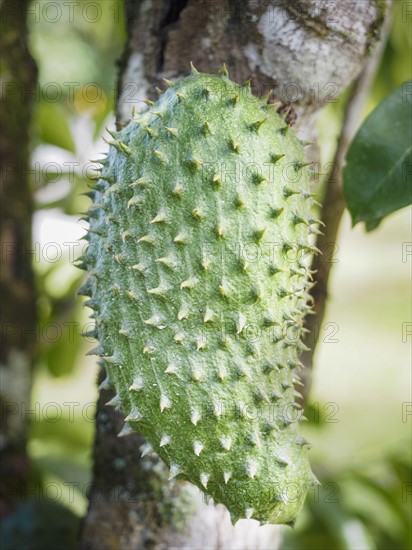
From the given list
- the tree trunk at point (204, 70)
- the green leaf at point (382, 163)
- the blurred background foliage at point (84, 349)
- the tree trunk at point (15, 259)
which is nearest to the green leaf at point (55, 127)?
the blurred background foliage at point (84, 349)

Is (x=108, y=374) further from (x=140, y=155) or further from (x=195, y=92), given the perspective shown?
(x=195, y=92)

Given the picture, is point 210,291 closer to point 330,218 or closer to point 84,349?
point 330,218

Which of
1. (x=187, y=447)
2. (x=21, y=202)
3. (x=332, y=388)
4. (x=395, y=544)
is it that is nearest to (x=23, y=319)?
(x=21, y=202)

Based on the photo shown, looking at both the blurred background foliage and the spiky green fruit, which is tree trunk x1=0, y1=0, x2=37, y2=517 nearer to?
the blurred background foliage

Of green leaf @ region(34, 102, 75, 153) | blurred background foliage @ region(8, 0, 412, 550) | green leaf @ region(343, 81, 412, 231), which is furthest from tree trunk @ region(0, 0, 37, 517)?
green leaf @ region(343, 81, 412, 231)

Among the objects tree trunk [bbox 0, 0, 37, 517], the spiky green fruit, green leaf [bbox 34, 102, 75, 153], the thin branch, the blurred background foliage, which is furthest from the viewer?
green leaf [bbox 34, 102, 75, 153]

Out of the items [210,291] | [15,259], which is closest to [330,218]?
[210,291]

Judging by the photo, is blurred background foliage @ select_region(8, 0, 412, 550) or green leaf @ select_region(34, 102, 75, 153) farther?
green leaf @ select_region(34, 102, 75, 153)
